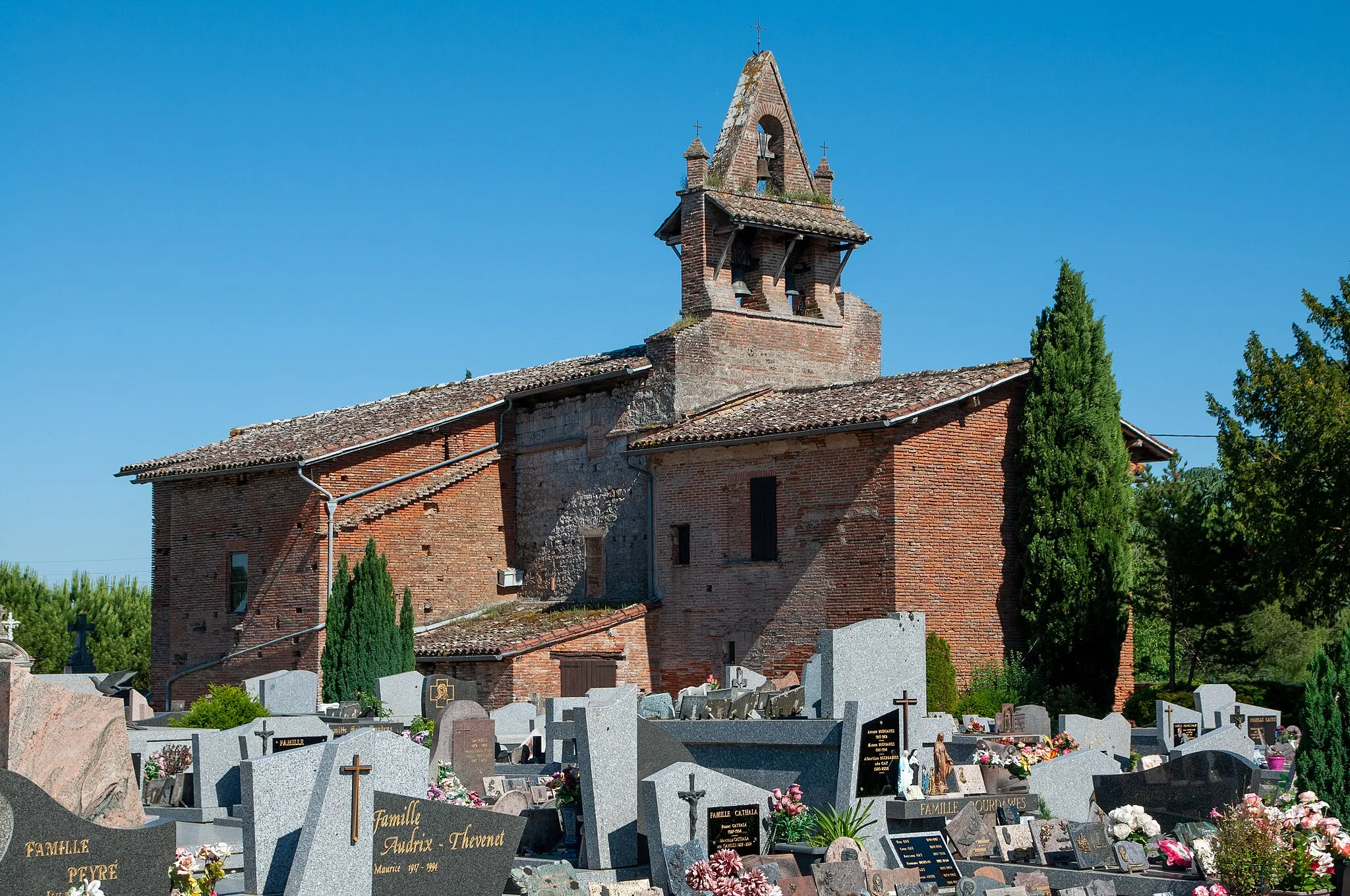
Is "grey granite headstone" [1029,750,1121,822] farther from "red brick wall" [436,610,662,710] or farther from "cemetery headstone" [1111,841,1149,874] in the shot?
"red brick wall" [436,610,662,710]

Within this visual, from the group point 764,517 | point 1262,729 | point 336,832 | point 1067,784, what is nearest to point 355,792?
point 336,832

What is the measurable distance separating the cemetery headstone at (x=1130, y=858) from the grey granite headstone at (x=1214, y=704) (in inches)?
378

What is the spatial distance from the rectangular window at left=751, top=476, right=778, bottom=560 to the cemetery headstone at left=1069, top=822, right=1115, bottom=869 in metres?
14.9

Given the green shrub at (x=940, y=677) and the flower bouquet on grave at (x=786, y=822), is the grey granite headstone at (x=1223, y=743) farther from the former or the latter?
the green shrub at (x=940, y=677)

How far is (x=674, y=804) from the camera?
12945 millimetres

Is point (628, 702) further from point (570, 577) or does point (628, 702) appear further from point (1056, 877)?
point (570, 577)

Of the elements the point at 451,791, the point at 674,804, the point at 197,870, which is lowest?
the point at 197,870

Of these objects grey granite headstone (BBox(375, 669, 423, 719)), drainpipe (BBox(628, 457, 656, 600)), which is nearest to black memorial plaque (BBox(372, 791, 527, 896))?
grey granite headstone (BBox(375, 669, 423, 719))

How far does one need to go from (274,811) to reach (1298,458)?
1996 centimetres

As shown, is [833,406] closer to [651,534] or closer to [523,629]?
[651,534]

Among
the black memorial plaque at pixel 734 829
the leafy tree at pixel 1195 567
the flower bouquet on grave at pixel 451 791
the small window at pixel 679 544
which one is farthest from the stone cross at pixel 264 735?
the leafy tree at pixel 1195 567

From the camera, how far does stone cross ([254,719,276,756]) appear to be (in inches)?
750

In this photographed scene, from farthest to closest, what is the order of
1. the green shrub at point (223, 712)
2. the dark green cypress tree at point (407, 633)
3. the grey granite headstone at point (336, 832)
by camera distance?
the dark green cypress tree at point (407, 633) → the green shrub at point (223, 712) → the grey granite headstone at point (336, 832)

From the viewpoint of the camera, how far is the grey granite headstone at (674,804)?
504 inches
